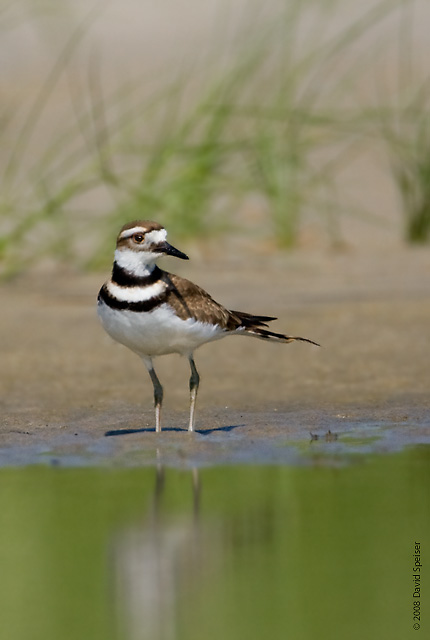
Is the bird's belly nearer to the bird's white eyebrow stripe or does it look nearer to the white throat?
the white throat

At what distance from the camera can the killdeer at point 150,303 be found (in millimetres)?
5945

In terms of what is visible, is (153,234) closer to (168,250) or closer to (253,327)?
(168,250)

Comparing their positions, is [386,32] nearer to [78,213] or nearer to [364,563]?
[78,213]

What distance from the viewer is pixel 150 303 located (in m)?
5.95

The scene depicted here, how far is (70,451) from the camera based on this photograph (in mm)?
6086

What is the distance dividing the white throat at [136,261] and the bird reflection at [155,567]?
1.20 meters

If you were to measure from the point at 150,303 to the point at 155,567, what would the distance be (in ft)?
5.80

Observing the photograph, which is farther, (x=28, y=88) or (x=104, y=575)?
(x=28, y=88)

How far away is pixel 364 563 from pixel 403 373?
358 centimetres

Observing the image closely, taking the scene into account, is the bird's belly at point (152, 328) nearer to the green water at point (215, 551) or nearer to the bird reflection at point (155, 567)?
the green water at point (215, 551)

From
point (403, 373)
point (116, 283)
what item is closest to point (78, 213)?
point (403, 373)

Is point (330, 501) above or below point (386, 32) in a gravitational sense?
below

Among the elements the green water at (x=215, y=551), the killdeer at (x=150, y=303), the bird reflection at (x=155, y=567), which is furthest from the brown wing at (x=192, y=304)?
the bird reflection at (x=155, y=567)

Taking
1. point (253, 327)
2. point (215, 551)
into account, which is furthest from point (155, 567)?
point (253, 327)
